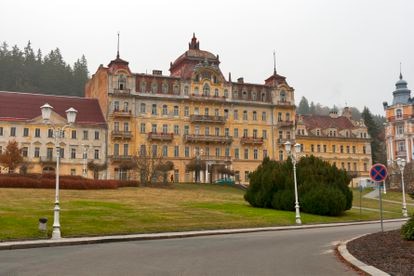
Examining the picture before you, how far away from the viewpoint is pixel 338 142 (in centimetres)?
10138

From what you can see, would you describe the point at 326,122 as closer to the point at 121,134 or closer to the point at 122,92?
the point at 122,92

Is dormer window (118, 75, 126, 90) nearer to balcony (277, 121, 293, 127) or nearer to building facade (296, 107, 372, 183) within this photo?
balcony (277, 121, 293, 127)

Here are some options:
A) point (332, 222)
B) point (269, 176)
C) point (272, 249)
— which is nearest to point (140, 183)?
point (269, 176)

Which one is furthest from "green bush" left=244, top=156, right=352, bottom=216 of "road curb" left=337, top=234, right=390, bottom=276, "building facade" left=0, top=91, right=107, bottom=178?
"building facade" left=0, top=91, right=107, bottom=178

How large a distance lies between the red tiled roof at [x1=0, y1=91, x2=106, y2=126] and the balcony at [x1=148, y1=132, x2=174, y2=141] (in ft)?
26.3

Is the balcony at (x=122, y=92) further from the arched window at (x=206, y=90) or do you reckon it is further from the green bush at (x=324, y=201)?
the green bush at (x=324, y=201)

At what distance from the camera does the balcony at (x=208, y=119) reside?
85.7m

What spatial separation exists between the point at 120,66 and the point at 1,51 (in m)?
66.8

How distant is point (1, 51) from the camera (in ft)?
440

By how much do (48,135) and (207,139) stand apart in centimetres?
2607

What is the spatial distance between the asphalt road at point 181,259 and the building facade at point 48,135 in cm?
5834

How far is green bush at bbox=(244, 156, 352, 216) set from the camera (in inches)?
1524

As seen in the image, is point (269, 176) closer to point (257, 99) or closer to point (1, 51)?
point (257, 99)

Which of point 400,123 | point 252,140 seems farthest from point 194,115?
point 400,123
